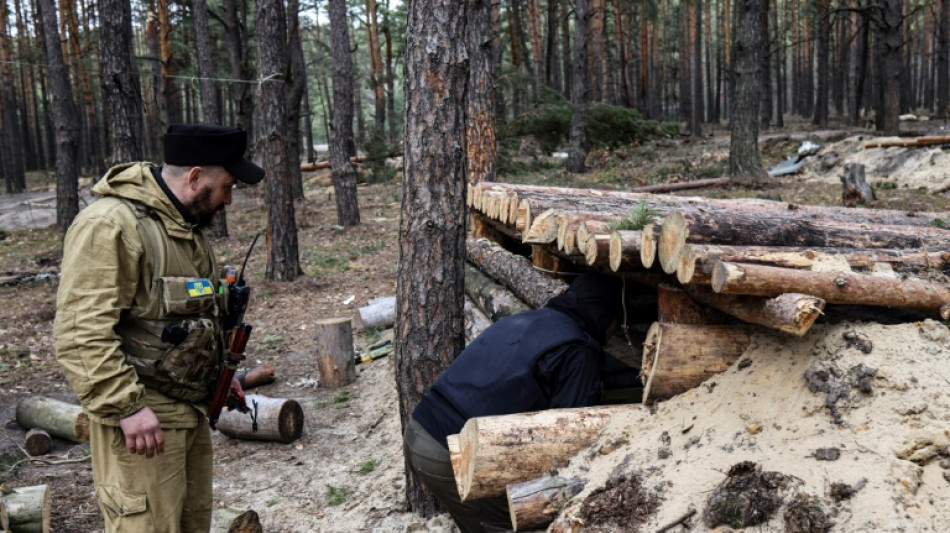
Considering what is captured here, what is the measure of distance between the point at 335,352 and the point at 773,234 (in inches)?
188

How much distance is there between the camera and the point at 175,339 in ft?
10.5

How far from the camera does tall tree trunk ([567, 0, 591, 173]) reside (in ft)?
58.8

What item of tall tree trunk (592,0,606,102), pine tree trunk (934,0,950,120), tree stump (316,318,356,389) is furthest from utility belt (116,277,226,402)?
pine tree trunk (934,0,950,120)

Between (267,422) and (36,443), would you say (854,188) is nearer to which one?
(267,422)

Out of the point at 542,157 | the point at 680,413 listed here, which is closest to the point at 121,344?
the point at 680,413

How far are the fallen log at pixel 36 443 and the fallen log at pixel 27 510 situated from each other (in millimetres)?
1560

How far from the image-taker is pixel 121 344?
3057 millimetres

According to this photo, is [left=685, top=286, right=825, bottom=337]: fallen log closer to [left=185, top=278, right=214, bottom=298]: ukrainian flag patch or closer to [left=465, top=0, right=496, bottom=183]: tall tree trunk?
[left=185, top=278, right=214, bottom=298]: ukrainian flag patch

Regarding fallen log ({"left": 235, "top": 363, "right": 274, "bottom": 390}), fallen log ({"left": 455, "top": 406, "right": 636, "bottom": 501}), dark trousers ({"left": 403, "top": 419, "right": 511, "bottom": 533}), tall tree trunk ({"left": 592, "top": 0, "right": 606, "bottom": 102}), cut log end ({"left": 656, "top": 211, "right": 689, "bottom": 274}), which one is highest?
tall tree trunk ({"left": 592, "top": 0, "right": 606, "bottom": 102})

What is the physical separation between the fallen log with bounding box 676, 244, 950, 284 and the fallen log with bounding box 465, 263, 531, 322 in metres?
2.45

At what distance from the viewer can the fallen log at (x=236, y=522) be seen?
4.45 meters

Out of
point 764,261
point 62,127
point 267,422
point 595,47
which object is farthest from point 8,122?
point 764,261

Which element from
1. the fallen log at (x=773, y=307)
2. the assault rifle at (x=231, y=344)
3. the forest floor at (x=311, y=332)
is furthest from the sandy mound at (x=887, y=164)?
the assault rifle at (x=231, y=344)

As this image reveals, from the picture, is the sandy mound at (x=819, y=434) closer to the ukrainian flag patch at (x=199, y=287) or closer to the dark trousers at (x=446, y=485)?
the dark trousers at (x=446, y=485)
